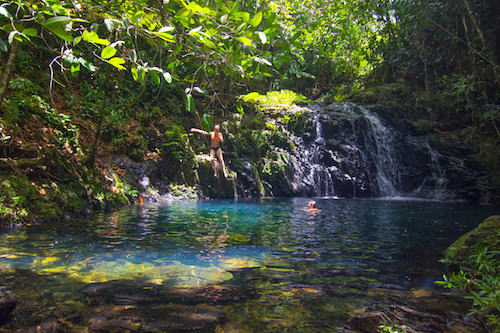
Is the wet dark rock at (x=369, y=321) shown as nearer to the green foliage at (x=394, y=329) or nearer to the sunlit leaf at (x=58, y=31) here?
the green foliage at (x=394, y=329)

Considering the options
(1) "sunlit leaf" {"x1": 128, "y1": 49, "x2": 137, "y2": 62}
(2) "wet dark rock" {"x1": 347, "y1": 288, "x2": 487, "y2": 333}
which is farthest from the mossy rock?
(1) "sunlit leaf" {"x1": 128, "y1": 49, "x2": 137, "y2": 62}

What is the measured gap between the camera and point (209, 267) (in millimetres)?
3658

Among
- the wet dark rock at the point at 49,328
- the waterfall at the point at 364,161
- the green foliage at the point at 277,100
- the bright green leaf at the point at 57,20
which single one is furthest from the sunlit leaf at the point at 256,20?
the green foliage at the point at 277,100

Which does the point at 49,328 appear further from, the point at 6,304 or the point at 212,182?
the point at 212,182

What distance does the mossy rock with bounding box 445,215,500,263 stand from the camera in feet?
12.9

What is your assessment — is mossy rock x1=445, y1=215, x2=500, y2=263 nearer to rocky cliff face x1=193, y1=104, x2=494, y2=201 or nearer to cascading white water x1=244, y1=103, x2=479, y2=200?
rocky cliff face x1=193, y1=104, x2=494, y2=201

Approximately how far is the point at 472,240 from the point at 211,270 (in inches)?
139

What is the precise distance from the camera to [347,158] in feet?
52.3

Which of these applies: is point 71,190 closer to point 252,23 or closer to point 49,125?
point 49,125

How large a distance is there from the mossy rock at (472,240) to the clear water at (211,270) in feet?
0.87

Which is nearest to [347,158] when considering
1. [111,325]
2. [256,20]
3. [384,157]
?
[384,157]

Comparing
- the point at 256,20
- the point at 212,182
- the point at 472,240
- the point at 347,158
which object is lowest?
the point at 472,240

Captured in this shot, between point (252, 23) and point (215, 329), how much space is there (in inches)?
94.0

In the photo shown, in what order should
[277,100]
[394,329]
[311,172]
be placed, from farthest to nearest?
[277,100]
[311,172]
[394,329]
